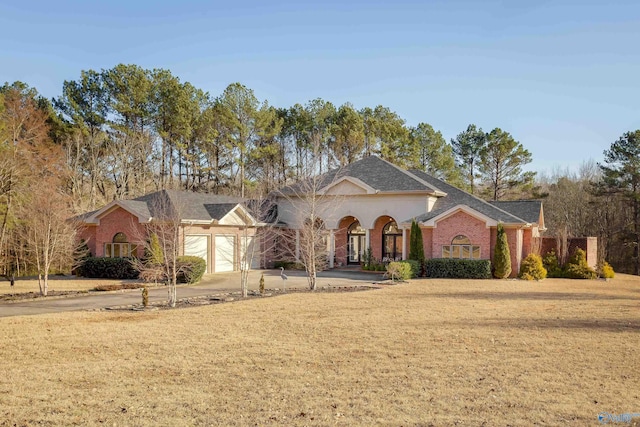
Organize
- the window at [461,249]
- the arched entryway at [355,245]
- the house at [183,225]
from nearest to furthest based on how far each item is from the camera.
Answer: the house at [183,225] → the window at [461,249] → the arched entryway at [355,245]

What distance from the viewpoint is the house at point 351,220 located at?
29.8 metres

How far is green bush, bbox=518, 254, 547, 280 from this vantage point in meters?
29.1

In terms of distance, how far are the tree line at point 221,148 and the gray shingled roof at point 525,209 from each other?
6.59 ft

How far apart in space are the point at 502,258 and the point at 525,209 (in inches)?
240

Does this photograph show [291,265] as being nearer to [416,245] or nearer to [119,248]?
[416,245]

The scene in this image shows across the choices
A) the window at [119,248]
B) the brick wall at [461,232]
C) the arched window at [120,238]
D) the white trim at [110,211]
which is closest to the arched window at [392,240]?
the brick wall at [461,232]

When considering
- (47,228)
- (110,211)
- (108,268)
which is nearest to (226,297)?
(47,228)

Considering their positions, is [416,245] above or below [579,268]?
above

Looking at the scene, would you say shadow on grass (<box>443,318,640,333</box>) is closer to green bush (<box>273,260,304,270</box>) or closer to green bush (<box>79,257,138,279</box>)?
green bush (<box>79,257,138,279</box>)

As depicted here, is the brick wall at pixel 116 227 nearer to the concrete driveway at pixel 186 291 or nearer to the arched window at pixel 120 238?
the arched window at pixel 120 238

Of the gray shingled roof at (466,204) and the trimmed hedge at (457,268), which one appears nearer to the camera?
the trimmed hedge at (457,268)

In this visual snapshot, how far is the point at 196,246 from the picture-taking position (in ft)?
98.6

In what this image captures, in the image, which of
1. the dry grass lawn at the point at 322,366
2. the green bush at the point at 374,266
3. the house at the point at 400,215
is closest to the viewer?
the dry grass lawn at the point at 322,366

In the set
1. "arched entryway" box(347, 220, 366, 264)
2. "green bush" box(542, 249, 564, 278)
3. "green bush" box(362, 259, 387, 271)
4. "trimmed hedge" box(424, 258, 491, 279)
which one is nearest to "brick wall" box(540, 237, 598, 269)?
"green bush" box(542, 249, 564, 278)
